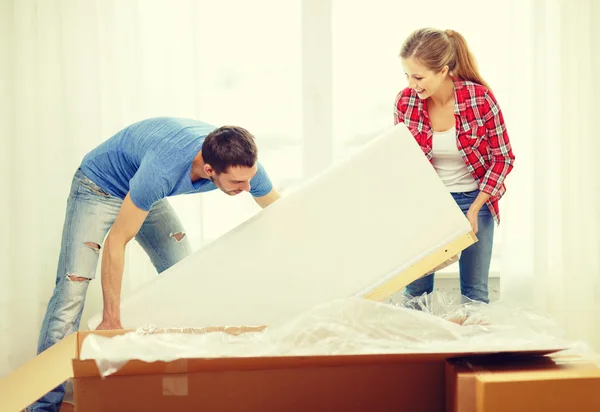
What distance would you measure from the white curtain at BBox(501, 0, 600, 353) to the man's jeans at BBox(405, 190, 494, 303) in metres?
0.59

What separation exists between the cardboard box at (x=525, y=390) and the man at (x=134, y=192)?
2.85ft

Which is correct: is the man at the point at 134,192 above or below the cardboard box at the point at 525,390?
above

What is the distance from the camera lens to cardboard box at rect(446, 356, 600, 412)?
1060 mm

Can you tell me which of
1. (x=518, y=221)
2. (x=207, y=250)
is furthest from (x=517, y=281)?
(x=207, y=250)

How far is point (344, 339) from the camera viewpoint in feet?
3.99

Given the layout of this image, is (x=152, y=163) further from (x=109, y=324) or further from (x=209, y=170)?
(x=109, y=324)

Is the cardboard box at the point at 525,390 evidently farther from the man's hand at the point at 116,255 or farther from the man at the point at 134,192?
the man's hand at the point at 116,255

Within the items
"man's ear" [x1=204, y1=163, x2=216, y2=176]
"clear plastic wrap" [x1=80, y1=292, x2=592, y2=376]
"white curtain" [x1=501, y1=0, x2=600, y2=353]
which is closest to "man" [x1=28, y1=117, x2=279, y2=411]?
"man's ear" [x1=204, y1=163, x2=216, y2=176]

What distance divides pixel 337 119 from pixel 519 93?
0.72m

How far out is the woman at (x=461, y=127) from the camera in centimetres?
203

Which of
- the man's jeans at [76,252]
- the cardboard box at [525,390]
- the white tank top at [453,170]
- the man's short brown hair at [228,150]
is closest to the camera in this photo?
the cardboard box at [525,390]

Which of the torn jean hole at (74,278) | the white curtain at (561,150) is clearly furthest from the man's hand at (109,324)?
the white curtain at (561,150)

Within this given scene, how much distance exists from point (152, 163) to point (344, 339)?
82cm

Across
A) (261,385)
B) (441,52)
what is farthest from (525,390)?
(441,52)
